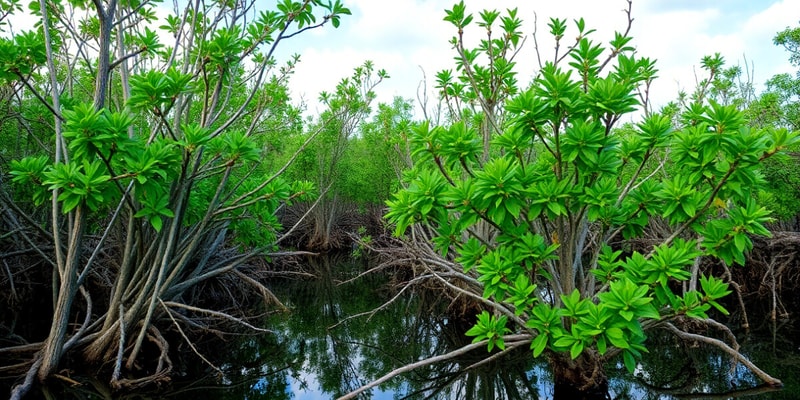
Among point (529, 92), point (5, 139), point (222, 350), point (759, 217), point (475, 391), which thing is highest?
point (5, 139)

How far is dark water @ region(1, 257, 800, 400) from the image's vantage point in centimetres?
381

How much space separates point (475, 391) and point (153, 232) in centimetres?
354

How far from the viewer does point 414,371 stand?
442 cm

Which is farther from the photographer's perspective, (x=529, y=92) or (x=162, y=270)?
(x=162, y=270)

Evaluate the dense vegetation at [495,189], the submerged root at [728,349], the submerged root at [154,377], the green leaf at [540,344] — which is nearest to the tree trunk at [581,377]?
the dense vegetation at [495,189]

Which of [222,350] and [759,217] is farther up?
[759,217]

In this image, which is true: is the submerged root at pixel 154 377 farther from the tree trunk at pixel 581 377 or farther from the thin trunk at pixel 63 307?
the tree trunk at pixel 581 377

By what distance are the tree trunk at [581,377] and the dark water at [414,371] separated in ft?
0.63

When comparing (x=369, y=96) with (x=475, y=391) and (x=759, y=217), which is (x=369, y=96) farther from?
(x=759, y=217)

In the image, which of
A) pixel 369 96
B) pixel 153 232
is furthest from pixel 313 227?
pixel 153 232

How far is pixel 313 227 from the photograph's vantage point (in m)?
15.6

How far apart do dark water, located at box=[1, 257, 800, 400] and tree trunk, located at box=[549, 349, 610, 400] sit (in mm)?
193

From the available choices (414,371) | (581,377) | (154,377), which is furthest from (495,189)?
(154,377)

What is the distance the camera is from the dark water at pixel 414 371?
150 inches
